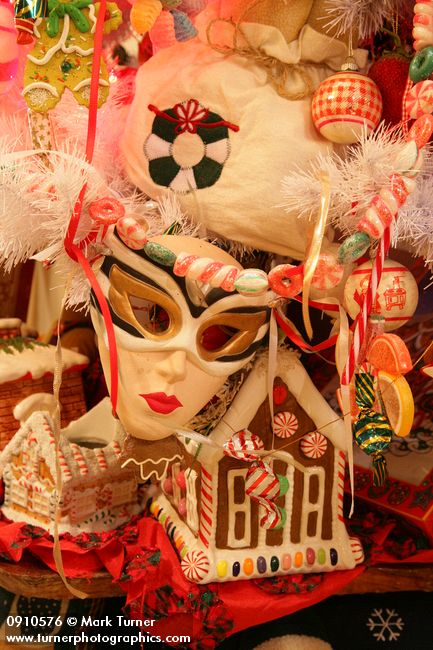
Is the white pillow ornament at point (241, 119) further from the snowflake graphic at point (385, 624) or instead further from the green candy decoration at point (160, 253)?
the snowflake graphic at point (385, 624)

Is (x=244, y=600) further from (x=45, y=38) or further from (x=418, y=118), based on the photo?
(x=45, y=38)

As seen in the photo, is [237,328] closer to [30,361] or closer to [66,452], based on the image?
[66,452]

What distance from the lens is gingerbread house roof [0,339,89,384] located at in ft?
3.85

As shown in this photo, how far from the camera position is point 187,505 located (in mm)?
1010

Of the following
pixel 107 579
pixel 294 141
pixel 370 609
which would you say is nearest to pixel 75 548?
pixel 107 579

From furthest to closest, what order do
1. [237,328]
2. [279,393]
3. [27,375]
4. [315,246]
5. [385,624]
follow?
[27,375] → [385,624] → [279,393] → [237,328] → [315,246]

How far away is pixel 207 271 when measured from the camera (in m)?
0.77

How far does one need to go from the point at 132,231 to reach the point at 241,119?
208 mm

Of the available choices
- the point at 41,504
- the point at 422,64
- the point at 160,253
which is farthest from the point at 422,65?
the point at 41,504

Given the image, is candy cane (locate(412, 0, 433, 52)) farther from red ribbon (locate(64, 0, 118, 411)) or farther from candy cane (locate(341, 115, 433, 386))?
red ribbon (locate(64, 0, 118, 411))

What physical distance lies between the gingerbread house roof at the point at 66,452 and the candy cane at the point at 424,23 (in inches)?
27.3

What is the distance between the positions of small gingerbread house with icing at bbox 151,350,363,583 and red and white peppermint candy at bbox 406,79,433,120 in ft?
1.10

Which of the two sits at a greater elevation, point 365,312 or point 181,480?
point 365,312

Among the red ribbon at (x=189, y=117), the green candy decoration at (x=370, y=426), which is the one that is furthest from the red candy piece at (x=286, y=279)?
the red ribbon at (x=189, y=117)
